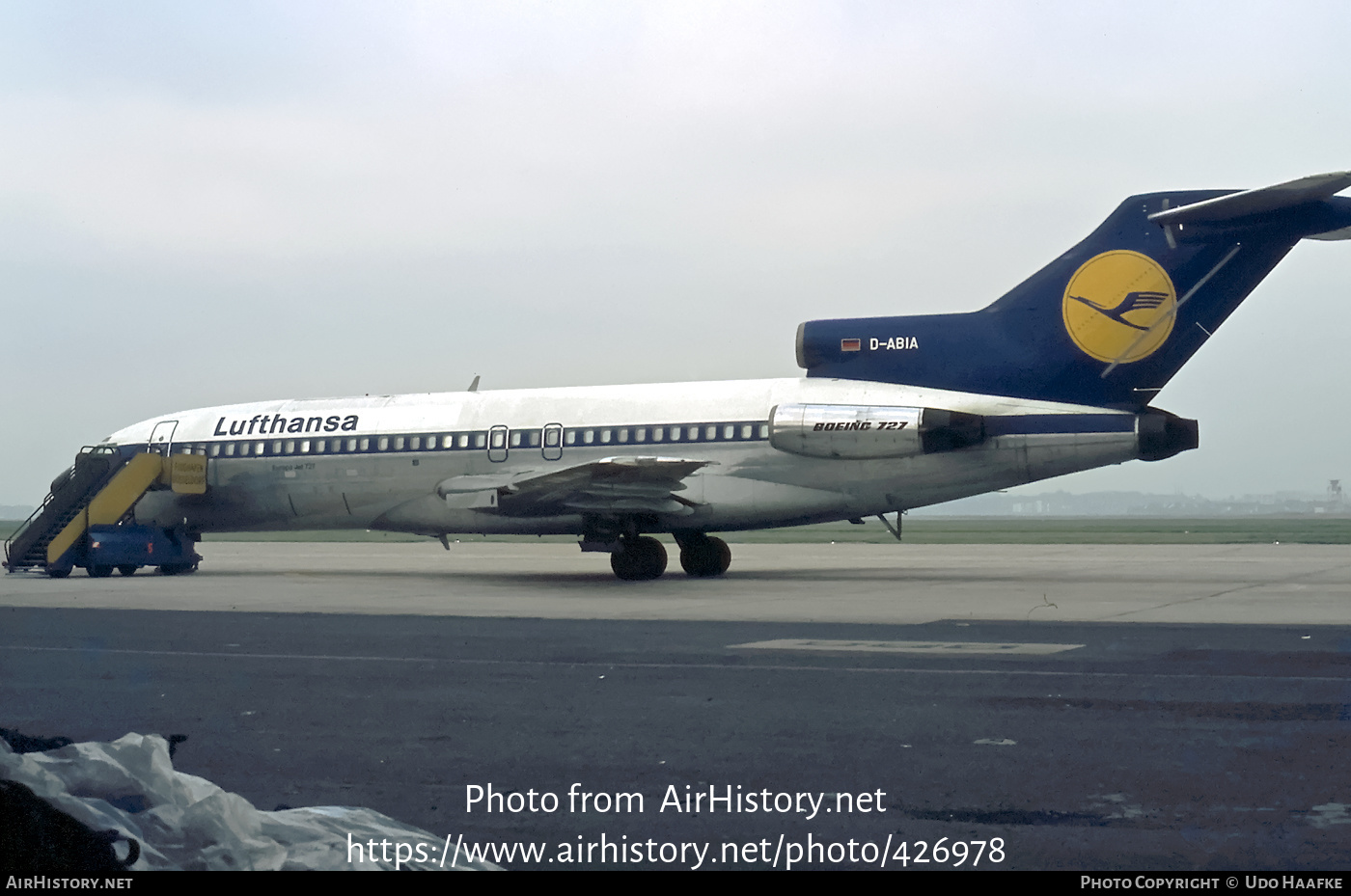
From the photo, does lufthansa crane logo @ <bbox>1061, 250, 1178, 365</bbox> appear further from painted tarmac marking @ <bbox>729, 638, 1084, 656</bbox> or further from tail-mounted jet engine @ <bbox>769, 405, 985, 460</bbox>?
painted tarmac marking @ <bbox>729, 638, 1084, 656</bbox>

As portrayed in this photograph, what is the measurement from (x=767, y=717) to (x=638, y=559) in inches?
647

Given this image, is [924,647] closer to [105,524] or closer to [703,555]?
[703,555]

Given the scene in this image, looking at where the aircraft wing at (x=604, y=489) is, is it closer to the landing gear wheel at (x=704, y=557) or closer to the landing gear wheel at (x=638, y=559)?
the landing gear wheel at (x=638, y=559)

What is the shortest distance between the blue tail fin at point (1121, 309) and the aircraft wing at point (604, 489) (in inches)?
157

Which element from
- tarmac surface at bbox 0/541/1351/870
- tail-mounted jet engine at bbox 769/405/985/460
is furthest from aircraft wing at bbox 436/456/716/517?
tarmac surface at bbox 0/541/1351/870

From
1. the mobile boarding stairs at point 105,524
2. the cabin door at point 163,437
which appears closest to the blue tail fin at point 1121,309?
the mobile boarding stairs at point 105,524

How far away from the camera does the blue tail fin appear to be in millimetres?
21375

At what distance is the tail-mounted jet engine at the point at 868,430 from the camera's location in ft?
75.2

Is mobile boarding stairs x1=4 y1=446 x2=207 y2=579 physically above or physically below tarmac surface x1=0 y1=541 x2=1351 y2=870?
above

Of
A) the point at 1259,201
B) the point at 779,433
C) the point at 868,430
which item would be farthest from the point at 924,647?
the point at 1259,201

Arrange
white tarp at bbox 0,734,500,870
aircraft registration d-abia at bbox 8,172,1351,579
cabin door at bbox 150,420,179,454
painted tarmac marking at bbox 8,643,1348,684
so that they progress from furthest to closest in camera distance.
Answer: cabin door at bbox 150,420,179,454, aircraft registration d-abia at bbox 8,172,1351,579, painted tarmac marking at bbox 8,643,1348,684, white tarp at bbox 0,734,500,870

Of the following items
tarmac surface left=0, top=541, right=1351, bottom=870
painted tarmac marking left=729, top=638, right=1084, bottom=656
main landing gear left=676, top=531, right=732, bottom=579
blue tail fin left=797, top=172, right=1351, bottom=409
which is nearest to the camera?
tarmac surface left=0, top=541, right=1351, bottom=870

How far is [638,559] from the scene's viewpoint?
25.2m

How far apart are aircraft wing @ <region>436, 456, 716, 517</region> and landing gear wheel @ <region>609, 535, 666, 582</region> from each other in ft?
2.71
